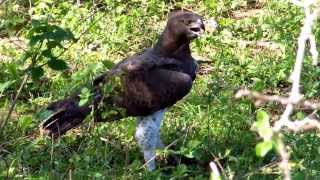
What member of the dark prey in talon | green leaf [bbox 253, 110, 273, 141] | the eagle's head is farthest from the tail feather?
green leaf [bbox 253, 110, 273, 141]

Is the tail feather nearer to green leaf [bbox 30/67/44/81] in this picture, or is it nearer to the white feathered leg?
the white feathered leg

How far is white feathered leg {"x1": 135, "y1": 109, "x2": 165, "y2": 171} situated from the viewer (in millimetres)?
5566

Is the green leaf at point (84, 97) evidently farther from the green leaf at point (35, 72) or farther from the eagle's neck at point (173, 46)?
the eagle's neck at point (173, 46)

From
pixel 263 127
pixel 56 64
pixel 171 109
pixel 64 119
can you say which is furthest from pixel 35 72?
pixel 171 109

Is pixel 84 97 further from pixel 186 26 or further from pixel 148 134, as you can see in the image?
pixel 186 26

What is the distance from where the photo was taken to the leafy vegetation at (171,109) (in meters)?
4.40

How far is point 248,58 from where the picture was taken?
8.20 metres

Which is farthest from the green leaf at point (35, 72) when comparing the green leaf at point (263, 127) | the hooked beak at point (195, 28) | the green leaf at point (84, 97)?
the green leaf at point (263, 127)

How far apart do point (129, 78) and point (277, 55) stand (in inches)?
122

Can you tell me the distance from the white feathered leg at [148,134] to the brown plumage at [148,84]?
93mm

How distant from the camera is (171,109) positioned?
698cm

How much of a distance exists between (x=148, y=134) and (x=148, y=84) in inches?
14.4

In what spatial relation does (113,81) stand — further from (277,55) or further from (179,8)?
(179,8)

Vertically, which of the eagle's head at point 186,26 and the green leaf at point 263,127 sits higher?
the green leaf at point 263,127
